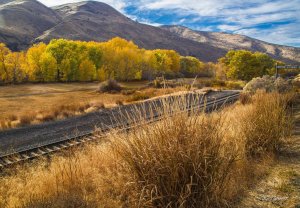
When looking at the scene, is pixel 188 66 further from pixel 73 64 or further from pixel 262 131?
pixel 262 131

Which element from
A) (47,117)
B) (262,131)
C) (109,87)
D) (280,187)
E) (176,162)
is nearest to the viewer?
(176,162)

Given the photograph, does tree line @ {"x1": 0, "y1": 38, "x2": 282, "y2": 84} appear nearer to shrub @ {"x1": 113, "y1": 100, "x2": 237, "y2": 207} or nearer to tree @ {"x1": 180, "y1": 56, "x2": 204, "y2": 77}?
tree @ {"x1": 180, "y1": 56, "x2": 204, "y2": 77}

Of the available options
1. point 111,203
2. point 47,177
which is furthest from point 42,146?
point 111,203

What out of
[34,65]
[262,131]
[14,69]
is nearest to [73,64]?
[34,65]

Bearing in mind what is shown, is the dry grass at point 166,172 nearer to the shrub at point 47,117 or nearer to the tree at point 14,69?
the shrub at point 47,117

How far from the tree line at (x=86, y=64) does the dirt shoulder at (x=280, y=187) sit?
50.5 m

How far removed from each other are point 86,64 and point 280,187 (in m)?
64.3

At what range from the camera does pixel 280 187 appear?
14.0ft

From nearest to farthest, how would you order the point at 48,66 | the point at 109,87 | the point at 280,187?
the point at 280,187 < the point at 109,87 < the point at 48,66

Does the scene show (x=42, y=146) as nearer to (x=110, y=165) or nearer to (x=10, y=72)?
(x=110, y=165)

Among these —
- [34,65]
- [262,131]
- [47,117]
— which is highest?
[34,65]

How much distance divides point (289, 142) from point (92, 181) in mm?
4745

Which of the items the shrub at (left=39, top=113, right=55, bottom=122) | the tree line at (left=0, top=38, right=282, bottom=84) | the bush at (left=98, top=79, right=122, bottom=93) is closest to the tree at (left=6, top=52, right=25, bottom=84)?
the tree line at (left=0, top=38, right=282, bottom=84)

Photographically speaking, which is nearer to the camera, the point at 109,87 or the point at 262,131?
the point at 262,131
